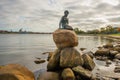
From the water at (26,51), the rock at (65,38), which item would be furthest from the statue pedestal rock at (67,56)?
the water at (26,51)

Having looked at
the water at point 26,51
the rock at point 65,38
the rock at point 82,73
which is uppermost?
the rock at point 65,38

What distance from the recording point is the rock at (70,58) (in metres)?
15.0

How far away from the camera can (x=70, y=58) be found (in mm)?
15086

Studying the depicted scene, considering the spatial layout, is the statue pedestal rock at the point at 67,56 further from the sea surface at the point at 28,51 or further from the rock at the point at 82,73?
the sea surface at the point at 28,51

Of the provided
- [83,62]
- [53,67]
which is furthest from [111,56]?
[53,67]

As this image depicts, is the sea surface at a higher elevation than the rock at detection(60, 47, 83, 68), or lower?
lower

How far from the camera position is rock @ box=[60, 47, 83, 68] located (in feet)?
49.2

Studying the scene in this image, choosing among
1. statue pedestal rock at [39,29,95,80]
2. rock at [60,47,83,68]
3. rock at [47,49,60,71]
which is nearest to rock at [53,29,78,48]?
statue pedestal rock at [39,29,95,80]

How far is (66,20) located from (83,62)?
4940mm

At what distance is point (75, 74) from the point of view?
44.6 feet

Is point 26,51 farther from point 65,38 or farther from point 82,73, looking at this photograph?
point 82,73

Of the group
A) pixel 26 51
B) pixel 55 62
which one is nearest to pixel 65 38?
pixel 55 62

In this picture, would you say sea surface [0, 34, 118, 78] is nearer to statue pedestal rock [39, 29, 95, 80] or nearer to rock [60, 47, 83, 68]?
statue pedestal rock [39, 29, 95, 80]

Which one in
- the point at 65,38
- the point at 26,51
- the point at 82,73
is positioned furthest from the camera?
the point at 26,51
